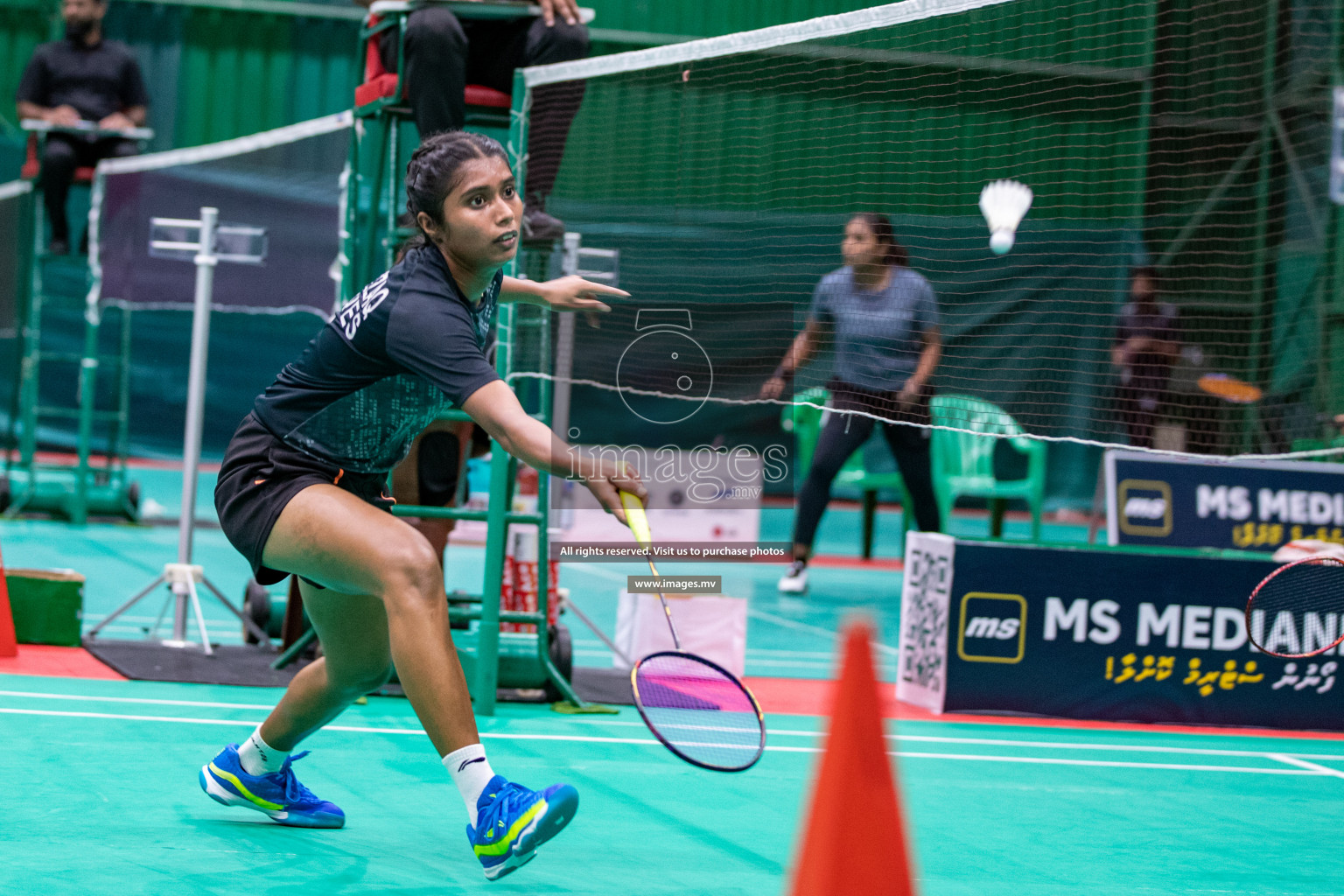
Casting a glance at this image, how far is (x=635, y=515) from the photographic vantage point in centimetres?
296

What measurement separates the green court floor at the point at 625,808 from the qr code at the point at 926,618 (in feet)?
1.10

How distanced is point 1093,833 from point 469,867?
6.16ft

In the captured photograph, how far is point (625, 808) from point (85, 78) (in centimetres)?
895

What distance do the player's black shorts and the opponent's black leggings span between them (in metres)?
4.58

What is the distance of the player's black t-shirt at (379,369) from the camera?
3137mm

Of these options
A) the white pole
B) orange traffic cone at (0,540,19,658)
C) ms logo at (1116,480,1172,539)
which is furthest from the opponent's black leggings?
orange traffic cone at (0,540,19,658)

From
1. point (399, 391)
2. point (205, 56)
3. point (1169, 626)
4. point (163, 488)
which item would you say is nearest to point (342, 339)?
point (399, 391)

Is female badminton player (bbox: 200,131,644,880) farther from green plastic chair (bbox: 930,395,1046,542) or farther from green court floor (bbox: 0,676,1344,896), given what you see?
green plastic chair (bbox: 930,395,1046,542)

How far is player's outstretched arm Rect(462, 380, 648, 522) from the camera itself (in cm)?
288

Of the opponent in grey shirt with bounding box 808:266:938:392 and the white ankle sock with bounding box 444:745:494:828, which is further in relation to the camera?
the opponent in grey shirt with bounding box 808:266:938:392

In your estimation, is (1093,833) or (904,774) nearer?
(1093,833)

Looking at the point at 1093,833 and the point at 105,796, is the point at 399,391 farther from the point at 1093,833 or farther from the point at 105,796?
the point at 1093,833

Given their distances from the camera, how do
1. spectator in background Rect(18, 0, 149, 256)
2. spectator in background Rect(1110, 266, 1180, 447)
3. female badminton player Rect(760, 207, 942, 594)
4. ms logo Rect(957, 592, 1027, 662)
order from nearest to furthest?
ms logo Rect(957, 592, 1027, 662), female badminton player Rect(760, 207, 942, 594), spectator in background Rect(1110, 266, 1180, 447), spectator in background Rect(18, 0, 149, 256)

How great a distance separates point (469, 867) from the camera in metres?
3.44
